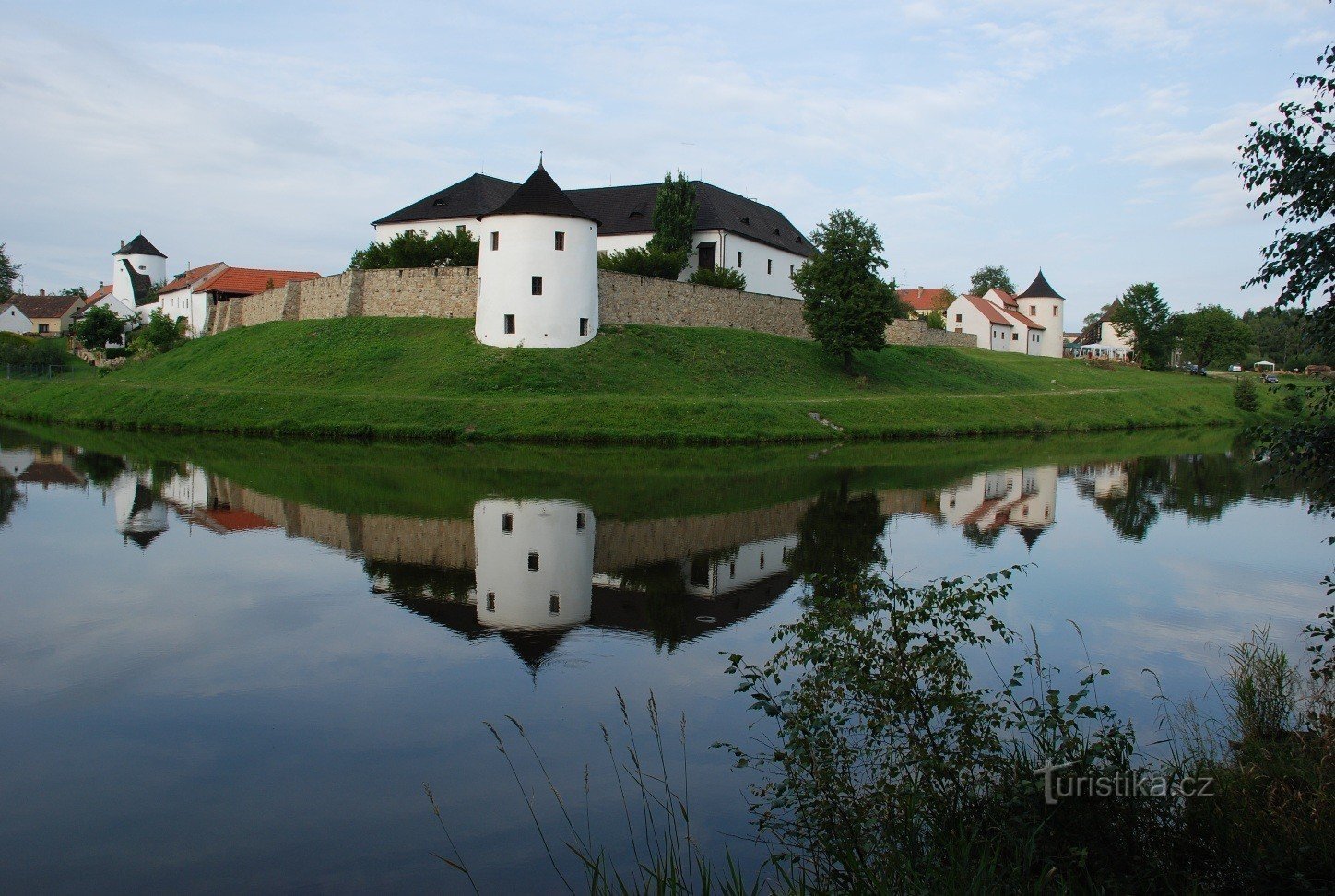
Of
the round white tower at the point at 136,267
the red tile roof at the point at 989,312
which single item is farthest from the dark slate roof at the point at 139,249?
the red tile roof at the point at 989,312

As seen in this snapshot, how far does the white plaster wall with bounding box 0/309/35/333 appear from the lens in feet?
267

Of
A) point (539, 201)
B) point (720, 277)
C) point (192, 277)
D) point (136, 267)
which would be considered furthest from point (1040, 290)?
point (136, 267)

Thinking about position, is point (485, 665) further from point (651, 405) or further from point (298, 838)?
point (651, 405)

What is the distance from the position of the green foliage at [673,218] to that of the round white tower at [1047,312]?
45.0m

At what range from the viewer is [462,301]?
4303cm

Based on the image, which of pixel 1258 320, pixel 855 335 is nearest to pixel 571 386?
pixel 855 335

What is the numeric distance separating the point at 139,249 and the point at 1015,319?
267 feet

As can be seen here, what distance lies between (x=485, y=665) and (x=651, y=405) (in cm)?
2458

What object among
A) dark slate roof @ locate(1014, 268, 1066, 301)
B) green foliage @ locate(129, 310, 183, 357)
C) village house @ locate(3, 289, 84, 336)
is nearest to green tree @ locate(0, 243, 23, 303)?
village house @ locate(3, 289, 84, 336)

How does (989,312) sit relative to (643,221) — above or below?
below

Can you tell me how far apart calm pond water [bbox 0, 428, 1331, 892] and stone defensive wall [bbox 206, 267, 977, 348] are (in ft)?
65.9

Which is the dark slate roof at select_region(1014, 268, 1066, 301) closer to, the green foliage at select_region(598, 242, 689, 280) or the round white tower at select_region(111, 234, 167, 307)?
the green foliage at select_region(598, 242, 689, 280)

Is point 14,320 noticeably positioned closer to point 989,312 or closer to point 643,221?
point 643,221

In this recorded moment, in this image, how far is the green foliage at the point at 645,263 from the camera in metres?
48.2
